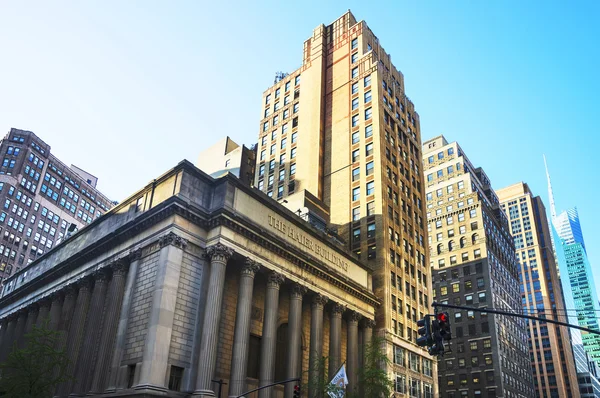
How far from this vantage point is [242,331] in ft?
139

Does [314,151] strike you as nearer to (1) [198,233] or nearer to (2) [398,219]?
(2) [398,219]

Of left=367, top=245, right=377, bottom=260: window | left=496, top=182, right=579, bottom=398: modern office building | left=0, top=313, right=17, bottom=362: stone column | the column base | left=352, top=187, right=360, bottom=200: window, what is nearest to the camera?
the column base

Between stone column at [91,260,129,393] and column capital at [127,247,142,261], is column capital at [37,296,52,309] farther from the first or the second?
column capital at [127,247,142,261]

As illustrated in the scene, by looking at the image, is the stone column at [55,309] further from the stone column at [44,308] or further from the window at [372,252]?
the window at [372,252]

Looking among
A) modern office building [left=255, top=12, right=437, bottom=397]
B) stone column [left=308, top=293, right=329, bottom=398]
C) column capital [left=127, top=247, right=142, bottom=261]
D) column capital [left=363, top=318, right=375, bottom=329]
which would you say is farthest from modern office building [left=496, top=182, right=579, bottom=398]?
column capital [left=127, top=247, right=142, bottom=261]

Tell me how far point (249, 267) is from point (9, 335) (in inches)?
1539

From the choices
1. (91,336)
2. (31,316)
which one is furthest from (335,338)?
(31,316)

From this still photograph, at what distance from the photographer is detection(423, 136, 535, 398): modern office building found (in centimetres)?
9081

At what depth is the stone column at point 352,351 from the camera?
173 ft

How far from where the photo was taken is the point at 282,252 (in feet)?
161

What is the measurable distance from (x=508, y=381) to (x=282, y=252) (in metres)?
62.7

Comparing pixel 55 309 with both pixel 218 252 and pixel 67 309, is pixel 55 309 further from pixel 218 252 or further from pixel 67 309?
pixel 218 252

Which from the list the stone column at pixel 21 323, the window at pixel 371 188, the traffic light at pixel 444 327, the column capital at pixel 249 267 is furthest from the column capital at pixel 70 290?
the traffic light at pixel 444 327

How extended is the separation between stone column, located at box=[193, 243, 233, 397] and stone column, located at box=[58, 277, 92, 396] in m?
13.8
